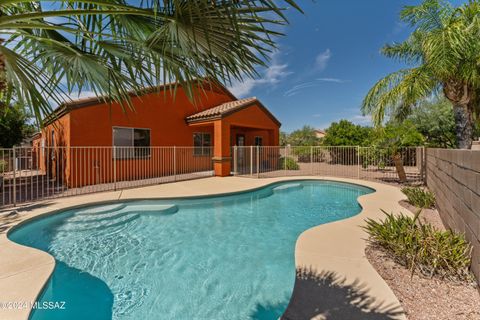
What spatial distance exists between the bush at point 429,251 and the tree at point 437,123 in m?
18.9

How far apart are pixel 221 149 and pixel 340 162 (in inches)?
468

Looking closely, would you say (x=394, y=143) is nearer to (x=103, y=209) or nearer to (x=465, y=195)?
(x=465, y=195)

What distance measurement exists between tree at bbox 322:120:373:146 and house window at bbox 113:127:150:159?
17688mm

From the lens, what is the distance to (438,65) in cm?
733

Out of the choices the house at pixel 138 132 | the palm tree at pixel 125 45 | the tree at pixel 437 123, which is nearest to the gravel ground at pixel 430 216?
the palm tree at pixel 125 45

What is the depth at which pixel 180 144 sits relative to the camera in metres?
13.5

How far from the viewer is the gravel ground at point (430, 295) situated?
2221mm

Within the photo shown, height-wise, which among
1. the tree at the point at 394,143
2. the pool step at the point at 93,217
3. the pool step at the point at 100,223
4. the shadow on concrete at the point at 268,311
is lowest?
the shadow on concrete at the point at 268,311

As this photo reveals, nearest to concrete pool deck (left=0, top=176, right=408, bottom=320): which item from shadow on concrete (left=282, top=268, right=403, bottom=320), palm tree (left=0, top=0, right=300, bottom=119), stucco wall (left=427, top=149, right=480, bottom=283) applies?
shadow on concrete (left=282, top=268, right=403, bottom=320)

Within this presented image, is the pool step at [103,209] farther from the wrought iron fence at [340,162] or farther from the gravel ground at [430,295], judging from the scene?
the wrought iron fence at [340,162]

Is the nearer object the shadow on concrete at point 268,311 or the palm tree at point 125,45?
the palm tree at point 125,45

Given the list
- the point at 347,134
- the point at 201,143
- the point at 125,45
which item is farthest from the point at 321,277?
the point at 347,134

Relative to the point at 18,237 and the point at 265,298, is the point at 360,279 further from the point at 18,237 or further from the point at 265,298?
the point at 18,237

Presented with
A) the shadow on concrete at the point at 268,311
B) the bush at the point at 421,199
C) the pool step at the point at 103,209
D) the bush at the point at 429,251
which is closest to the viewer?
the shadow on concrete at the point at 268,311
